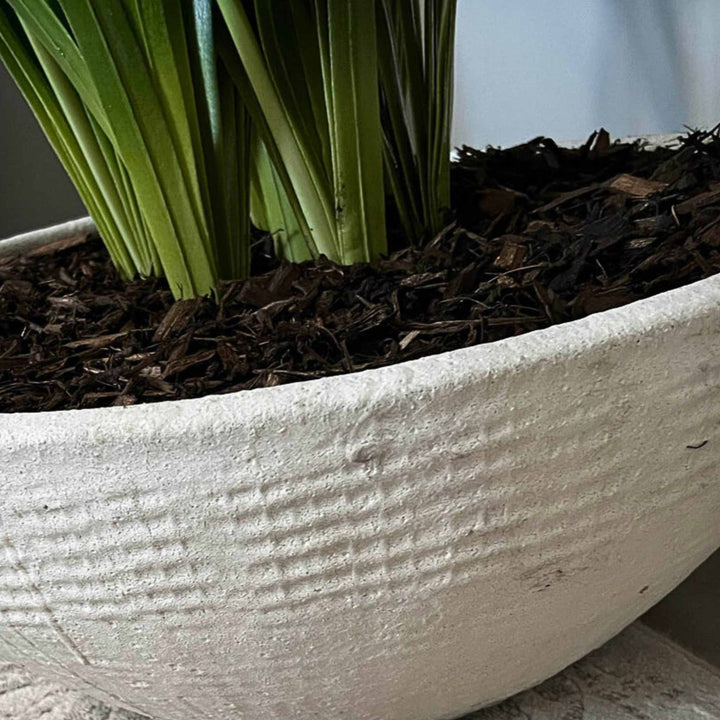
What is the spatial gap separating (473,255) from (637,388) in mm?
169

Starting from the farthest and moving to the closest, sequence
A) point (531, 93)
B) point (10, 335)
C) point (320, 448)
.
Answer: point (531, 93) → point (10, 335) → point (320, 448)

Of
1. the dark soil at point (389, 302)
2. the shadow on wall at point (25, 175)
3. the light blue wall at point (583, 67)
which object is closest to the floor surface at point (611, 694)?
the dark soil at point (389, 302)

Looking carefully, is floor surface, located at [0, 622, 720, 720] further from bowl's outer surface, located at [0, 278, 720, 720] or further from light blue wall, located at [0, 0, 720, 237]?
light blue wall, located at [0, 0, 720, 237]

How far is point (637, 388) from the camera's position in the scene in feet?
1.36

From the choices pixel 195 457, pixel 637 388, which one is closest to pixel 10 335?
pixel 195 457

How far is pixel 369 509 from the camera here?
0.41 m

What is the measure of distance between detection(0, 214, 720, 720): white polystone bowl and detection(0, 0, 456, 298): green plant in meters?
0.21

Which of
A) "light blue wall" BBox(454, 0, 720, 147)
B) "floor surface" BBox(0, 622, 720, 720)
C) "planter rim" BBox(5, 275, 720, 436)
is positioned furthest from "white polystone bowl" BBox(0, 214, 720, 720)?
"light blue wall" BBox(454, 0, 720, 147)

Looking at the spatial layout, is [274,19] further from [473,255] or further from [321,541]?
[321,541]

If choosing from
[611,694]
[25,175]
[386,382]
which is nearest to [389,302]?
[386,382]

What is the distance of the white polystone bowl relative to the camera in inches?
15.4

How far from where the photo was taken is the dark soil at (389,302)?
1.55 ft

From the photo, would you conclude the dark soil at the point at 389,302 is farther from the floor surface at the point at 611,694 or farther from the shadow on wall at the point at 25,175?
the shadow on wall at the point at 25,175

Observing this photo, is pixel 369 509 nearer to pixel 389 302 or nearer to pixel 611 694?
pixel 389 302
